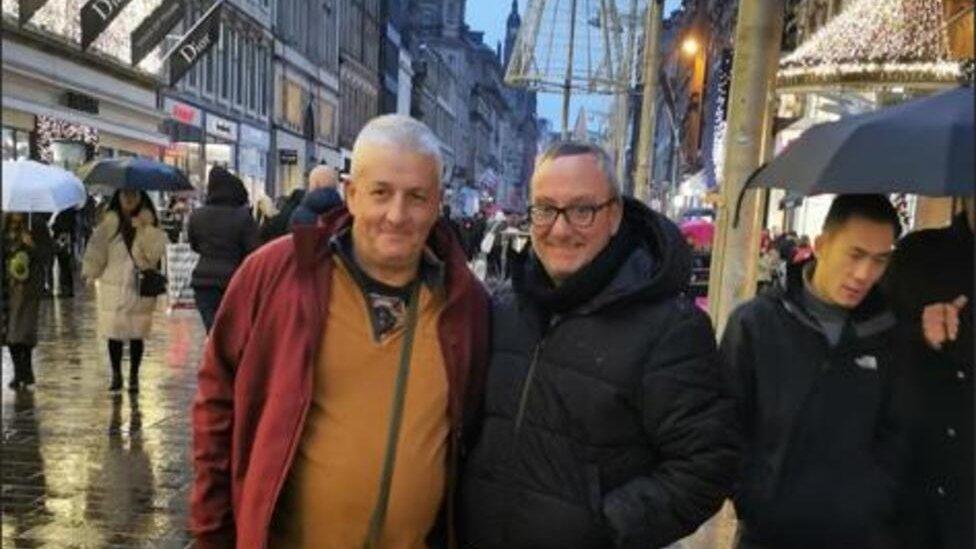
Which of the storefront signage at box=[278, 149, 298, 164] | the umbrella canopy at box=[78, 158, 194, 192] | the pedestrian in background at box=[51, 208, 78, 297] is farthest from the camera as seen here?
the storefront signage at box=[278, 149, 298, 164]

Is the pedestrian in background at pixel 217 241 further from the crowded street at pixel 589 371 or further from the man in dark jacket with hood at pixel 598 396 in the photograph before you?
the man in dark jacket with hood at pixel 598 396

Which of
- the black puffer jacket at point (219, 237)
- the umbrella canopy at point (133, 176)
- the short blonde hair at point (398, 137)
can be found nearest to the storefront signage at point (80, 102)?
the umbrella canopy at point (133, 176)

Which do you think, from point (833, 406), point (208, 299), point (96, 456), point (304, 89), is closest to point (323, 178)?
point (208, 299)

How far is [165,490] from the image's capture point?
6.42 m

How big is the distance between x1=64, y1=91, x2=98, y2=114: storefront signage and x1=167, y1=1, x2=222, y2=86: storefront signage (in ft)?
7.53

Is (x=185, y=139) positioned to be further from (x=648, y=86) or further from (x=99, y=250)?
(x=99, y=250)

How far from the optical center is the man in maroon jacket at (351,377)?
272 cm

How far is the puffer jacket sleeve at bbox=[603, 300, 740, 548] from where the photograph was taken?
2457 millimetres

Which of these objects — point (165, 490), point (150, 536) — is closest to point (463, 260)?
point (150, 536)

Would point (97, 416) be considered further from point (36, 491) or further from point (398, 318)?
point (398, 318)

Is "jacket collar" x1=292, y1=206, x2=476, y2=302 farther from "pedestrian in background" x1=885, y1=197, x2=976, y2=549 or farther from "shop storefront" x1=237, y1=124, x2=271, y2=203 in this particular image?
"shop storefront" x1=237, y1=124, x2=271, y2=203

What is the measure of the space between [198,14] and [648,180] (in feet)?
60.6

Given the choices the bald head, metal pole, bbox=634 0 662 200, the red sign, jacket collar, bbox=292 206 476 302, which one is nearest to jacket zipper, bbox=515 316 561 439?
jacket collar, bbox=292 206 476 302

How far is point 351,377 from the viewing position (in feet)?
8.96
